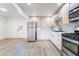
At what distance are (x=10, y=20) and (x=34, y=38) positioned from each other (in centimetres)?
196

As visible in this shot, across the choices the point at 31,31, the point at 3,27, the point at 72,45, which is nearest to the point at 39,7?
the point at 31,31

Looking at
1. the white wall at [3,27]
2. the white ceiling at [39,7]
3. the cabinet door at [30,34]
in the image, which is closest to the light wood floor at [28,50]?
the white ceiling at [39,7]

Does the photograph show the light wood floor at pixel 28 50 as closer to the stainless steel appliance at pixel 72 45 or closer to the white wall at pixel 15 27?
the stainless steel appliance at pixel 72 45

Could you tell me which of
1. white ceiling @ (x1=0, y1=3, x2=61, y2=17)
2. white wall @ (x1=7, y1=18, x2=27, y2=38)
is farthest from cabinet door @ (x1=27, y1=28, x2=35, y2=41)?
white ceiling @ (x1=0, y1=3, x2=61, y2=17)

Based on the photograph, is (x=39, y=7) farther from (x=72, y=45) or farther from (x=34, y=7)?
(x=72, y=45)

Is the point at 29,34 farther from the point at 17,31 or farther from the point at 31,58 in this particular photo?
the point at 31,58

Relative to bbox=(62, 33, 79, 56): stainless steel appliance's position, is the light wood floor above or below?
below

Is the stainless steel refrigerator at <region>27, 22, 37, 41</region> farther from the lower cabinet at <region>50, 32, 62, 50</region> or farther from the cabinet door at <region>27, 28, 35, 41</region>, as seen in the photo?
the lower cabinet at <region>50, 32, 62, 50</region>

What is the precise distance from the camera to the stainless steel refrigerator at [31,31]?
22.9ft

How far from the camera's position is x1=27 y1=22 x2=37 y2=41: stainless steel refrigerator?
6984 millimetres

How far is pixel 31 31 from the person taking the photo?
7.10m

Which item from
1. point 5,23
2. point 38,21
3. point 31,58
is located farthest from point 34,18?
point 31,58

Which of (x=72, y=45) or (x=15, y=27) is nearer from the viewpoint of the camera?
(x=72, y=45)

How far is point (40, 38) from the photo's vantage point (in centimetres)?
689
